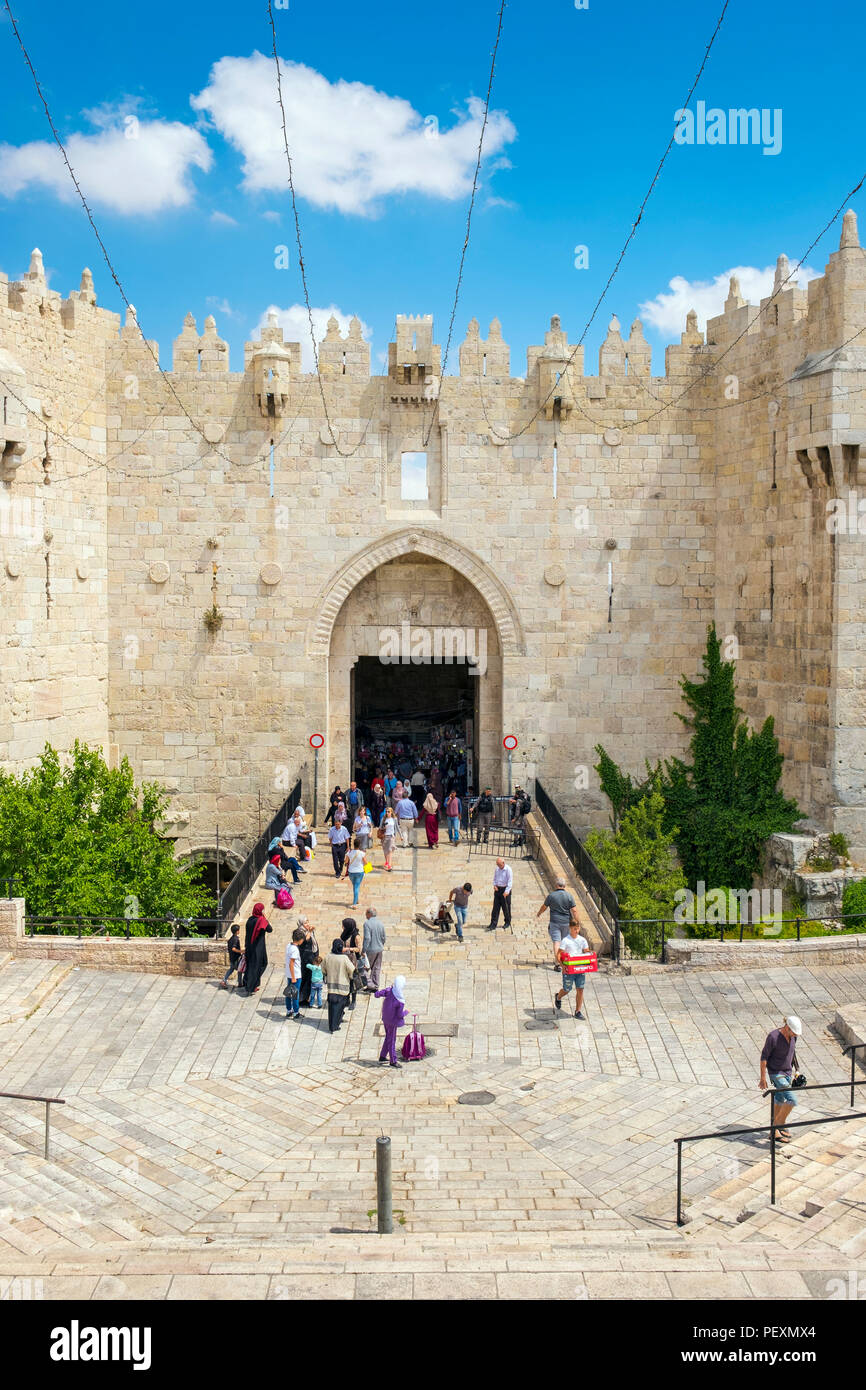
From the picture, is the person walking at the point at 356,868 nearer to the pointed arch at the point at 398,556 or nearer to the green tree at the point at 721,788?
the pointed arch at the point at 398,556

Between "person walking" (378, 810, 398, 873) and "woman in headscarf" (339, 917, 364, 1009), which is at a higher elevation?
"person walking" (378, 810, 398, 873)

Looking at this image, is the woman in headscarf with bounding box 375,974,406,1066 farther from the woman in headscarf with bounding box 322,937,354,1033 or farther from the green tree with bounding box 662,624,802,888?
the green tree with bounding box 662,624,802,888

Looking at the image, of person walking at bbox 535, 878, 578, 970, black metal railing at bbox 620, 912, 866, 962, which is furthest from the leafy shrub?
person walking at bbox 535, 878, 578, 970

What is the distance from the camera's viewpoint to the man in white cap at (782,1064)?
9.59 metres

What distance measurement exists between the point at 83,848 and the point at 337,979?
601cm

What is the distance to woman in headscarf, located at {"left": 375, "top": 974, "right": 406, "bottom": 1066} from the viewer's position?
11.3m

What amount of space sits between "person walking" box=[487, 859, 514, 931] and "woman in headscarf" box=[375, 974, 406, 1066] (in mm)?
4403

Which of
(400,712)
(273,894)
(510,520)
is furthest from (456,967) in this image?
(400,712)

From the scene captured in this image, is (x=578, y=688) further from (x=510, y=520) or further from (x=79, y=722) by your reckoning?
(x=79, y=722)

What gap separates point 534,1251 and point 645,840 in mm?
Answer: 12755

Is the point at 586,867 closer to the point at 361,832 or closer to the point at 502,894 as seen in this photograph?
the point at 502,894

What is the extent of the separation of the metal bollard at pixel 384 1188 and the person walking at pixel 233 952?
19.1ft

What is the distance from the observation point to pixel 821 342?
18344 millimetres

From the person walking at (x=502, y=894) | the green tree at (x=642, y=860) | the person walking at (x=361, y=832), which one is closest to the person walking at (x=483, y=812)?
the green tree at (x=642, y=860)
